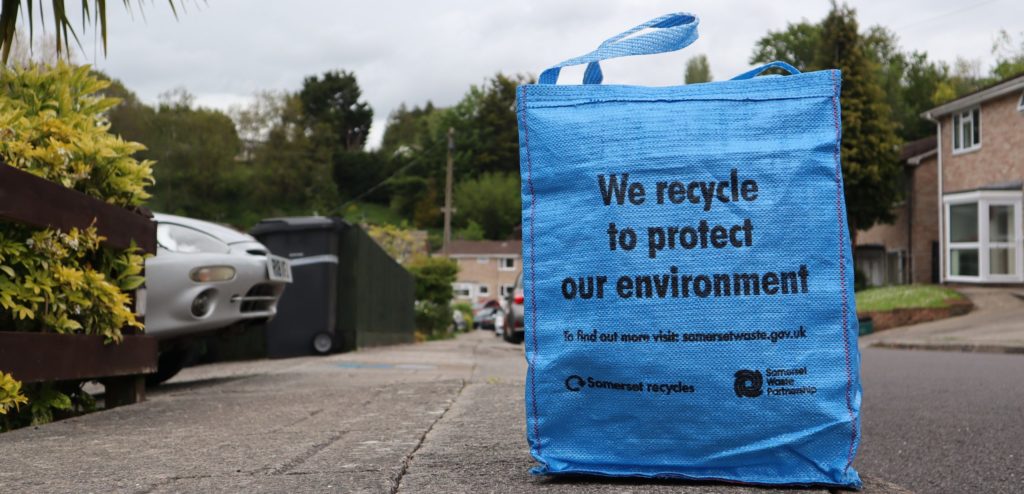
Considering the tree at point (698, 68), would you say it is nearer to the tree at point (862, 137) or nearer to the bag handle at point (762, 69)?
the tree at point (862, 137)

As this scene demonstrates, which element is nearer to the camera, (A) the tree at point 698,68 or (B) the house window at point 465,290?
(B) the house window at point 465,290

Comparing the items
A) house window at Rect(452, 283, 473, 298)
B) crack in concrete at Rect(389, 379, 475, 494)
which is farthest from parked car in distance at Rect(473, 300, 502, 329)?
crack in concrete at Rect(389, 379, 475, 494)

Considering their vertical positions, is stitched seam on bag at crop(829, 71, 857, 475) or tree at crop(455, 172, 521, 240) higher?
tree at crop(455, 172, 521, 240)

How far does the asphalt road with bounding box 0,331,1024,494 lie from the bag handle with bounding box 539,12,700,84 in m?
1.17

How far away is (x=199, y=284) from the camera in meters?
7.23

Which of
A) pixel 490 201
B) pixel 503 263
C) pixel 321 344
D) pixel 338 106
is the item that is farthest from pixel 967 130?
pixel 338 106

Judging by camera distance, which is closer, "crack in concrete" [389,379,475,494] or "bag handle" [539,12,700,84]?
"crack in concrete" [389,379,475,494]

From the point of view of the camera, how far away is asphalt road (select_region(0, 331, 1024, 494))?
9.06 feet

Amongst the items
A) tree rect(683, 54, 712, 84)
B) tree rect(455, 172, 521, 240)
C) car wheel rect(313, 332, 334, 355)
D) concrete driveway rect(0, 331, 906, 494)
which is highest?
tree rect(683, 54, 712, 84)

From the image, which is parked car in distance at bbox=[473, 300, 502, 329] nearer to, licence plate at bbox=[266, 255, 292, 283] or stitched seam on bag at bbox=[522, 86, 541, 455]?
licence plate at bbox=[266, 255, 292, 283]

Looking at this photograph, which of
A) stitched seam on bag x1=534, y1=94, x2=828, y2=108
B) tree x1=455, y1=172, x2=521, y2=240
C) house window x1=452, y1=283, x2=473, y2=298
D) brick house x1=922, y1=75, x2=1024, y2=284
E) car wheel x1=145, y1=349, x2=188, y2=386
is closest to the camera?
stitched seam on bag x1=534, y1=94, x2=828, y2=108

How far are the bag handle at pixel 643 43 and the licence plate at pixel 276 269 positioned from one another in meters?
5.44


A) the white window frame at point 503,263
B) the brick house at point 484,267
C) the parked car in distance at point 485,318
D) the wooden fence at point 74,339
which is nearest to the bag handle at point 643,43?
the wooden fence at point 74,339

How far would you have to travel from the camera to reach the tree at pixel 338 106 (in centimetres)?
8931
